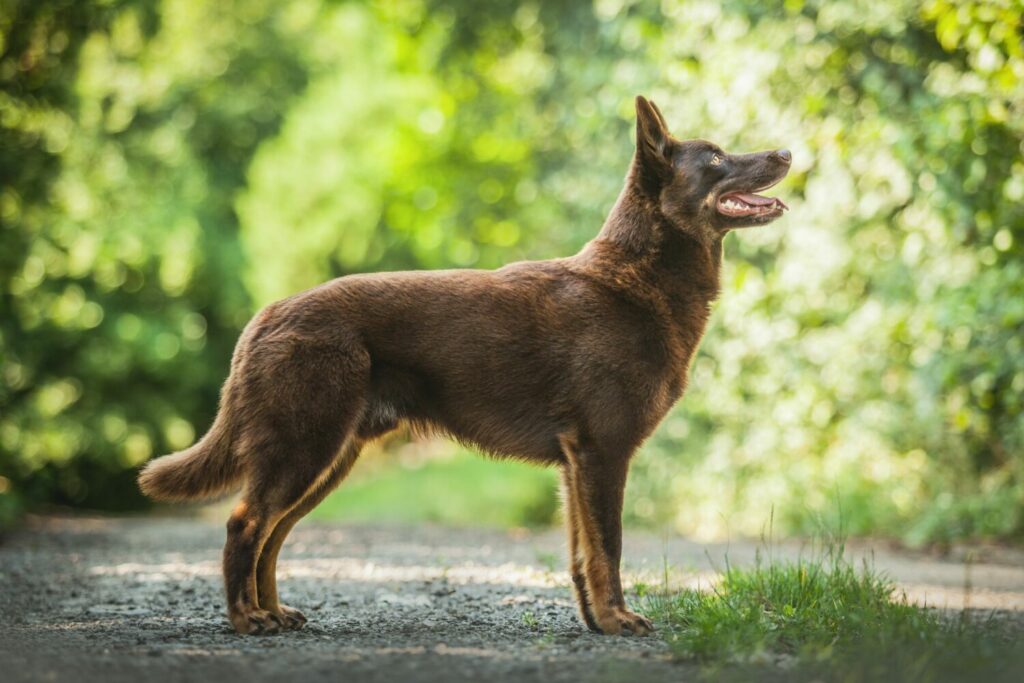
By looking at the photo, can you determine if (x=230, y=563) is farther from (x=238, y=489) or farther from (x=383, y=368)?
(x=383, y=368)

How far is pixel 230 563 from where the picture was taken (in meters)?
4.97

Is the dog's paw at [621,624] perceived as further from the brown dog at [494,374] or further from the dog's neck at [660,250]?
the dog's neck at [660,250]

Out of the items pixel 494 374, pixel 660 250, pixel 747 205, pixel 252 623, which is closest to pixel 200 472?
pixel 252 623

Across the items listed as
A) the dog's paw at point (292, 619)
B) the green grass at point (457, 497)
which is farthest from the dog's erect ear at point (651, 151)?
the green grass at point (457, 497)

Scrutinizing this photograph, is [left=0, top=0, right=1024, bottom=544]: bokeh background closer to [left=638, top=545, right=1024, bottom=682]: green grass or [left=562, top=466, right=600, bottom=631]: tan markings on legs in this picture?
[left=638, top=545, right=1024, bottom=682]: green grass

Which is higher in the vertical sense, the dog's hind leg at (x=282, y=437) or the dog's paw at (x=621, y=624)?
the dog's hind leg at (x=282, y=437)

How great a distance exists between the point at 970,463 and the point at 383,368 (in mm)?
7448

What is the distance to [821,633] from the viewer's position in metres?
4.75

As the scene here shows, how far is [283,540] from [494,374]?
50.0 inches

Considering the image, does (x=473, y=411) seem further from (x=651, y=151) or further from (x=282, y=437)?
(x=651, y=151)

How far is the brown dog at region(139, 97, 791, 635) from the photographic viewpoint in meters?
4.99

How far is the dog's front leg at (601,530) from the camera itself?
5.13 m

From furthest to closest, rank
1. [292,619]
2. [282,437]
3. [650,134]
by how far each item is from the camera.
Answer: [650,134], [292,619], [282,437]

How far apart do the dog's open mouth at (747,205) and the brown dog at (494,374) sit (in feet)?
0.04
